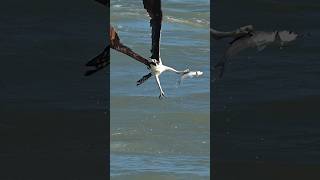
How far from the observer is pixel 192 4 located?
19.9 metres
